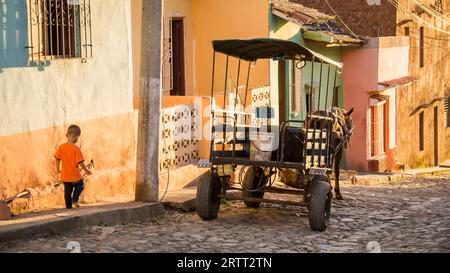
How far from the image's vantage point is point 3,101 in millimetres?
10984

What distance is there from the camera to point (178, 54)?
19578 millimetres

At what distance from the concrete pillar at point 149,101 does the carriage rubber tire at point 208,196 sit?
35.5 inches

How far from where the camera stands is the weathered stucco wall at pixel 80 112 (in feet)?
36.7

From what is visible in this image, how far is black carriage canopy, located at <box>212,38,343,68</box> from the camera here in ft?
38.1

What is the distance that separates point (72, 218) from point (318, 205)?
3179 mm

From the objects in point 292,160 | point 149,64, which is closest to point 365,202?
point 292,160

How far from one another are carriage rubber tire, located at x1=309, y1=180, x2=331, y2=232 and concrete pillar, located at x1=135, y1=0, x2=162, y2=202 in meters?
2.46

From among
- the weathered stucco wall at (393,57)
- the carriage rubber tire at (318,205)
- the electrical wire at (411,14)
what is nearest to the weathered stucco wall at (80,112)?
the carriage rubber tire at (318,205)

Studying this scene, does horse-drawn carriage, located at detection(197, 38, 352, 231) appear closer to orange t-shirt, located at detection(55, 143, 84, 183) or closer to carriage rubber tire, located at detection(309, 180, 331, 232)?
carriage rubber tire, located at detection(309, 180, 331, 232)

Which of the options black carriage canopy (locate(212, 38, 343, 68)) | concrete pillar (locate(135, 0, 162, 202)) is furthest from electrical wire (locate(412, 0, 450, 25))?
concrete pillar (locate(135, 0, 162, 202))

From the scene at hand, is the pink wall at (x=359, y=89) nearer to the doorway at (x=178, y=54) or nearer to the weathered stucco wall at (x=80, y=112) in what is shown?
the doorway at (x=178, y=54)

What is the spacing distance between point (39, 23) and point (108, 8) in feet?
5.40

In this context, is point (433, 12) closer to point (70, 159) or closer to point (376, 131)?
point (376, 131)

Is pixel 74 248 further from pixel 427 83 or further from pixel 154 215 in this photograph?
pixel 427 83
